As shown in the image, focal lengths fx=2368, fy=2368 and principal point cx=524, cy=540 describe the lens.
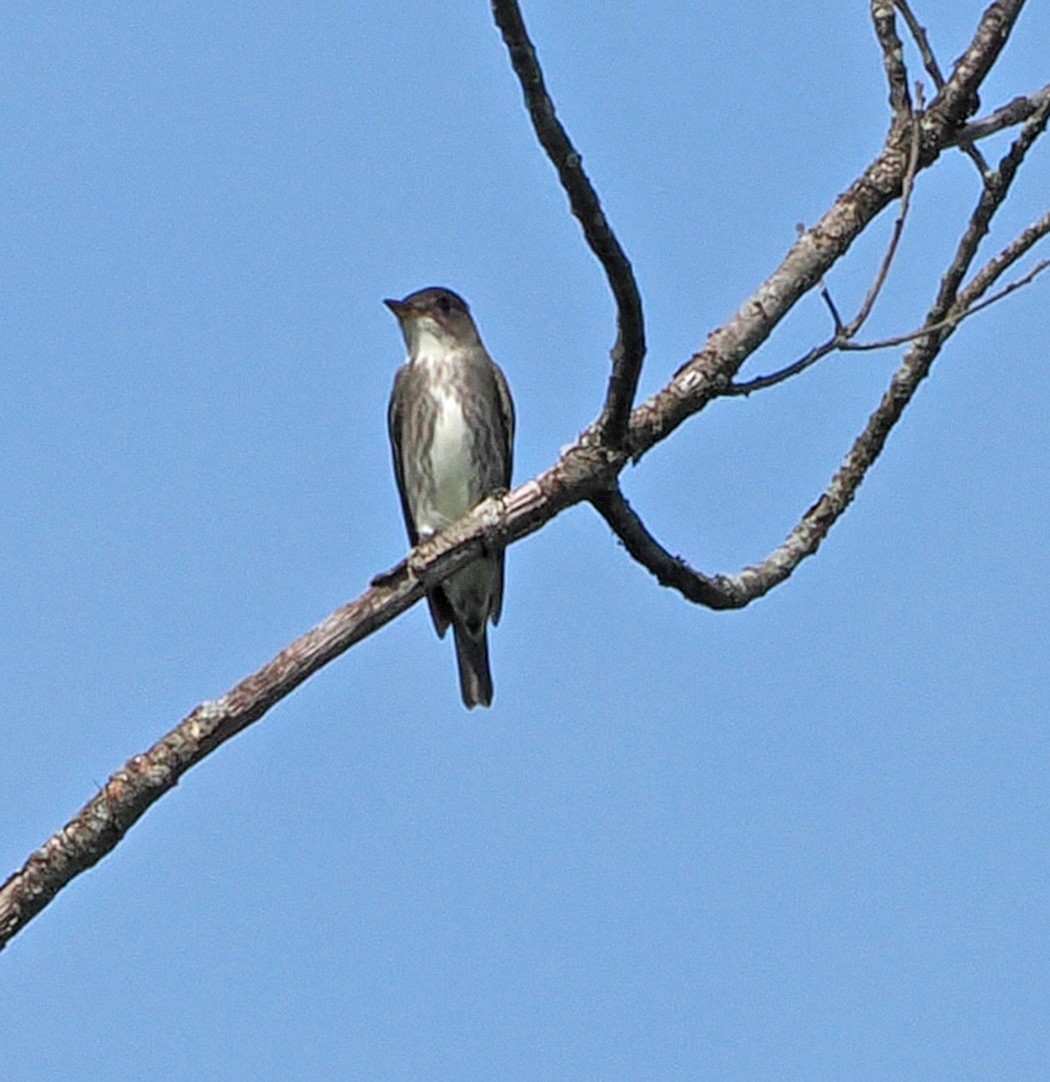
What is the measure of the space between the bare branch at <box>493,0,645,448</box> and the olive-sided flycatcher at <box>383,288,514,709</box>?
4386 mm

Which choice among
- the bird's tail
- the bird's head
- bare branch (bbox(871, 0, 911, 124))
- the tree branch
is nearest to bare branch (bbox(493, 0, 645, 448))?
the tree branch

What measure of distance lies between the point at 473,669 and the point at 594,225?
16.8 feet

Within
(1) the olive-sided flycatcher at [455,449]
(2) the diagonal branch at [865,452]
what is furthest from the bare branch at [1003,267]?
(1) the olive-sided flycatcher at [455,449]

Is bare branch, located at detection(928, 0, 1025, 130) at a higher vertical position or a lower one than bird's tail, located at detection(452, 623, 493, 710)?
lower

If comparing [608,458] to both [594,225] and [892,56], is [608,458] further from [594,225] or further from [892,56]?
[892,56]

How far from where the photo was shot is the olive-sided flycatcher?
9539 mm

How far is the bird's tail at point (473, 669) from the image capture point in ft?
31.0

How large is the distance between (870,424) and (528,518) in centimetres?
119

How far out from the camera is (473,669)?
9531 mm

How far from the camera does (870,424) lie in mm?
6195

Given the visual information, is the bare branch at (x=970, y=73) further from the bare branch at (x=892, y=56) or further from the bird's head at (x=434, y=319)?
the bird's head at (x=434, y=319)

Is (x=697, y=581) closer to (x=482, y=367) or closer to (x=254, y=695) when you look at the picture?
(x=254, y=695)

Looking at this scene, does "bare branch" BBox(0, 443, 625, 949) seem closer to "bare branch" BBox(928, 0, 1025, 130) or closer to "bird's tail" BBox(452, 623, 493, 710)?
"bare branch" BBox(928, 0, 1025, 130)

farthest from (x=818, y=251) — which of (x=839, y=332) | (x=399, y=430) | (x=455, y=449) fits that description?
(x=399, y=430)
